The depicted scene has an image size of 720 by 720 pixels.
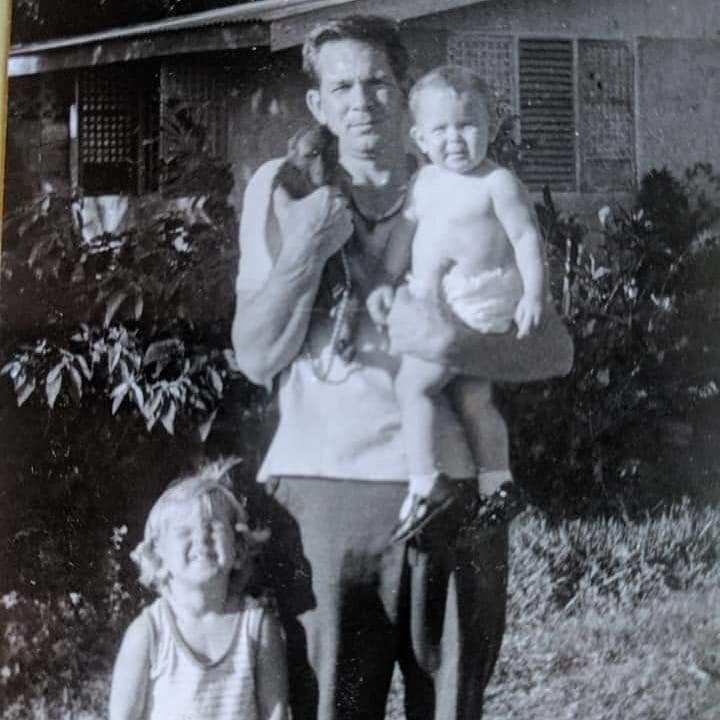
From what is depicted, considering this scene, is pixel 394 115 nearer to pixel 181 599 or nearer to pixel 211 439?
pixel 211 439

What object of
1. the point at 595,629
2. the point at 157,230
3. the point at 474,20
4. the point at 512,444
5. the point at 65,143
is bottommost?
the point at 595,629

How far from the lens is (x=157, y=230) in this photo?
1.17 meters

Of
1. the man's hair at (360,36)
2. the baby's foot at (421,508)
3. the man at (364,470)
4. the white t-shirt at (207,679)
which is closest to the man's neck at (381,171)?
the man at (364,470)

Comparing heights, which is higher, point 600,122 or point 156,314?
point 600,122

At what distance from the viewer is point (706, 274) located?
1.17 metres

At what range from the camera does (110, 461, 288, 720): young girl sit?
3.63ft

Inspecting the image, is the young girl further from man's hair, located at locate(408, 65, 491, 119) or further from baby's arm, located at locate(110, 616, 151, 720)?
man's hair, located at locate(408, 65, 491, 119)

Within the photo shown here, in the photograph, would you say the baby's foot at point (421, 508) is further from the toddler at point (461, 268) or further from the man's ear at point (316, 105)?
the man's ear at point (316, 105)

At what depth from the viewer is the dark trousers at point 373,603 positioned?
43.5 inches

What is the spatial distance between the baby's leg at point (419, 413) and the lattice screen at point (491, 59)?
31 centimetres

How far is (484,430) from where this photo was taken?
112 centimetres

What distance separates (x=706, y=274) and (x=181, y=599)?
2.24 ft

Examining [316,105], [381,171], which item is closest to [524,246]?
[381,171]

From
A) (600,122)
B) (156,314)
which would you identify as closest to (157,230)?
(156,314)
